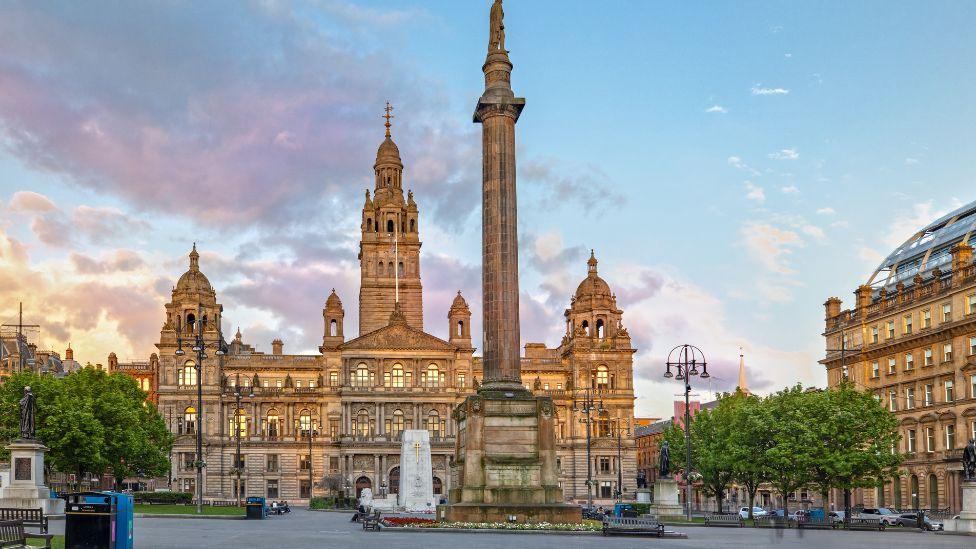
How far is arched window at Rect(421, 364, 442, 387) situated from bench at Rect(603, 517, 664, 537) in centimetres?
8614

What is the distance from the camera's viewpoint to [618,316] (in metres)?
134

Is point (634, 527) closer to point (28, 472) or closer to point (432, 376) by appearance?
point (28, 472)

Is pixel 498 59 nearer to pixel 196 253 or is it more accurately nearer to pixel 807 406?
pixel 807 406

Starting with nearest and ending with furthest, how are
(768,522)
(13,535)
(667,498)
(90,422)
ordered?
(13,535) → (768,522) → (667,498) → (90,422)

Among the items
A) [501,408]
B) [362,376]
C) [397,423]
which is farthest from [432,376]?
[501,408]

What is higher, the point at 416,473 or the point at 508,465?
the point at 508,465

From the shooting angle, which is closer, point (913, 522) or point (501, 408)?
point (501, 408)

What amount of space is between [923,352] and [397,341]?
62303 mm

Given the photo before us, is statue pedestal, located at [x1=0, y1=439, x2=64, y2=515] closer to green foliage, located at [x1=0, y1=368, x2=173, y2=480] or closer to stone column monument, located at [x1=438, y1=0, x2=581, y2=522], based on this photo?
stone column monument, located at [x1=438, y1=0, x2=581, y2=522]

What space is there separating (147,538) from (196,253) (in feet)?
324

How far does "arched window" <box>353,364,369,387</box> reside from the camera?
127 m

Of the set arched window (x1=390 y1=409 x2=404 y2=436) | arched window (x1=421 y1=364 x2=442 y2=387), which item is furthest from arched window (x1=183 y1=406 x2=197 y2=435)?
arched window (x1=421 y1=364 x2=442 y2=387)

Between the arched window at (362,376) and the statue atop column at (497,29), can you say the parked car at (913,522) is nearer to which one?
the statue atop column at (497,29)

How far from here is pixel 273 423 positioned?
420 ft
